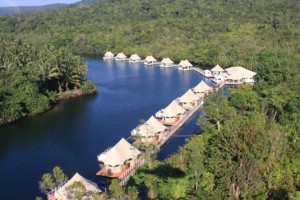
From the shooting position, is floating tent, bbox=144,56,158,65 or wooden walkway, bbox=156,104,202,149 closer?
wooden walkway, bbox=156,104,202,149

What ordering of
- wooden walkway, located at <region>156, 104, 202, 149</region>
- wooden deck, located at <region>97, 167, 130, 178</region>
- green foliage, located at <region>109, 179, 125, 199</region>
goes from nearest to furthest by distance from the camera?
1. green foliage, located at <region>109, 179, 125, 199</region>
2. wooden deck, located at <region>97, 167, 130, 178</region>
3. wooden walkway, located at <region>156, 104, 202, 149</region>

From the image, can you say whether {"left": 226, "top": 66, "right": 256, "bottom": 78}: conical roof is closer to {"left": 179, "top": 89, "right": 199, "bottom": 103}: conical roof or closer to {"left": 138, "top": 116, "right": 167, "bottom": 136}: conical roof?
{"left": 179, "top": 89, "right": 199, "bottom": 103}: conical roof

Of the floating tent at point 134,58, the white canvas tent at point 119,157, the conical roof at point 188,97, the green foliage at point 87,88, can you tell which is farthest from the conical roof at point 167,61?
the white canvas tent at point 119,157

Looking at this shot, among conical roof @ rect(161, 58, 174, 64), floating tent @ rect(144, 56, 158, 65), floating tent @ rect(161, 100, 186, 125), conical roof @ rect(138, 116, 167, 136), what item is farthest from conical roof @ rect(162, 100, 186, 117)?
floating tent @ rect(144, 56, 158, 65)

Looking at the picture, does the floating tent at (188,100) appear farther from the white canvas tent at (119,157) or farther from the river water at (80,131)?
the white canvas tent at (119,157)

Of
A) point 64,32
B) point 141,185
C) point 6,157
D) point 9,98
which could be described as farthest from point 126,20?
point 141,185
